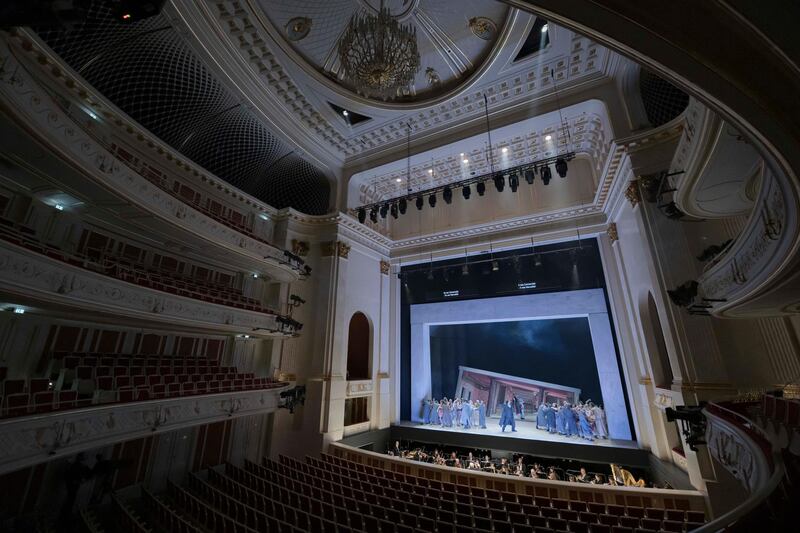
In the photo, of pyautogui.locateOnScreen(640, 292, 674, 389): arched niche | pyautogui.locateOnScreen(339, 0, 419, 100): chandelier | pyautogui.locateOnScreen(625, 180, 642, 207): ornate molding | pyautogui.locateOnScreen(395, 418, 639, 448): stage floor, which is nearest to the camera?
pyautogui.locateOnScreen(339, 0, 419, 100): chandelier

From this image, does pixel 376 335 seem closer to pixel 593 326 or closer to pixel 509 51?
pixel 593 326

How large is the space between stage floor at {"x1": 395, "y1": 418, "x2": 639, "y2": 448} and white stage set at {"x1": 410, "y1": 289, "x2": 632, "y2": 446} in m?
0.03

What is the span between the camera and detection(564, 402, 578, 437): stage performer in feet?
34.9

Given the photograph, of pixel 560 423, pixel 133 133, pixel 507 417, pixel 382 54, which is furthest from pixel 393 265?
pixel 133 133

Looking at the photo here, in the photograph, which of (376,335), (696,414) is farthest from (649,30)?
(376,335)

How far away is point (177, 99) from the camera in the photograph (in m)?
8.71

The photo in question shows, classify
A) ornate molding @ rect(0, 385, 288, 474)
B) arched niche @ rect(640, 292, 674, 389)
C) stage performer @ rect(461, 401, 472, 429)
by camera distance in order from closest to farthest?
ornate molding @ rect(0, 385, 288, 474)
arched niche @ rect(640, 292, 674, 389)
stage performer @ rect(461, 401, 472, 429)

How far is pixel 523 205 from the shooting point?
1264 centimetres

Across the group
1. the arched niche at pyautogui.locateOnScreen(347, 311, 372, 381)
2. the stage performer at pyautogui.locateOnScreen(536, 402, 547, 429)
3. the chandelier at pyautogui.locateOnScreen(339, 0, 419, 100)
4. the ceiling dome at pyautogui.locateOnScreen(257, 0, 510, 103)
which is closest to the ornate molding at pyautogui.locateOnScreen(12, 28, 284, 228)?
the ceiling dome at pyautogui.locateOnScreen(257, 0, 510, 103)

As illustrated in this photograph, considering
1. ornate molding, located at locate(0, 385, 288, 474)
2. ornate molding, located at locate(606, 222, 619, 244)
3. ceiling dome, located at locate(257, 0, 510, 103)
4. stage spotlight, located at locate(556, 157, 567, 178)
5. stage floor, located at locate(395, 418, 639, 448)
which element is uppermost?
ceiling dome, located at locate(257, 0, 510, 103)

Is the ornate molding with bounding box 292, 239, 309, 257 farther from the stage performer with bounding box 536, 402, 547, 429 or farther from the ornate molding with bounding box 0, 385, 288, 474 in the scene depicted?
the stage performer with bounding box 536, 402, 547, 429

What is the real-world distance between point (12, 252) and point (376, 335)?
994 cm

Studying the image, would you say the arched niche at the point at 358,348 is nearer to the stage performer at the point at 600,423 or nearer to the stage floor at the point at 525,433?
the stage floor at the point at 525,433

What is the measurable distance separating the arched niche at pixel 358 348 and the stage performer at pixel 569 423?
693 cm
